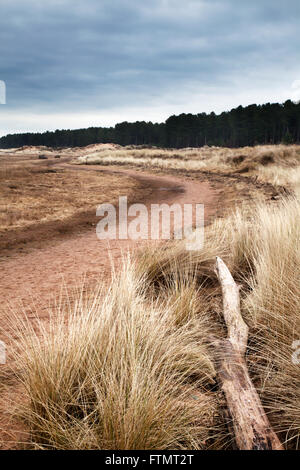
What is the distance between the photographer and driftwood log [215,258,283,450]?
5.03 feet

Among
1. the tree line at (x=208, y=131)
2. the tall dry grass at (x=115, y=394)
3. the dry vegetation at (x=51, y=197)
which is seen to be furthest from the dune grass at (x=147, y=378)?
the tree line at (x=208, y=131)

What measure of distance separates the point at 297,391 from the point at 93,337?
127 centimetres

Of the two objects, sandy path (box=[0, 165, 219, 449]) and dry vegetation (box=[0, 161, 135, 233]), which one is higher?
dry vegetation (box=[0, 161, 135, 233])

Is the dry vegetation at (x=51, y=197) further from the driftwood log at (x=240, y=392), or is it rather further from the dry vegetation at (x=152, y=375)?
the driftwood log at (x=240, y=392)

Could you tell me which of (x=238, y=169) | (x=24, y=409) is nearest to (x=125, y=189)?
(x=238, y=169)

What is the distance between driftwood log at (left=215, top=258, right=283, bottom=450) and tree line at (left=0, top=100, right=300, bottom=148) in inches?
1718

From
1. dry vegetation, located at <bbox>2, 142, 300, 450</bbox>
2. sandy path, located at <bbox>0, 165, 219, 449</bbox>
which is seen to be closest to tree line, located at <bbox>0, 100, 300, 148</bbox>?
sandy path, located at <bbox>0, 165, 219, 449</bbox>

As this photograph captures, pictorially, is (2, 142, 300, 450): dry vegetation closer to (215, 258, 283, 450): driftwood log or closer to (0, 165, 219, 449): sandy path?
(215, 258, 283, 450): driftwood log

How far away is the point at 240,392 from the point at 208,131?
87127mm

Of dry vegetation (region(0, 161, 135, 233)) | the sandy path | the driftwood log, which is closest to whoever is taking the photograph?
the driftwood log

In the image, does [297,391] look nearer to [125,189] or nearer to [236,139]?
[125,189]

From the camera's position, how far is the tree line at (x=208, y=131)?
6275 centimetres

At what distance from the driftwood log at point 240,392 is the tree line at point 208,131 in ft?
143

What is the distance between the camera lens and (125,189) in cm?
1425
